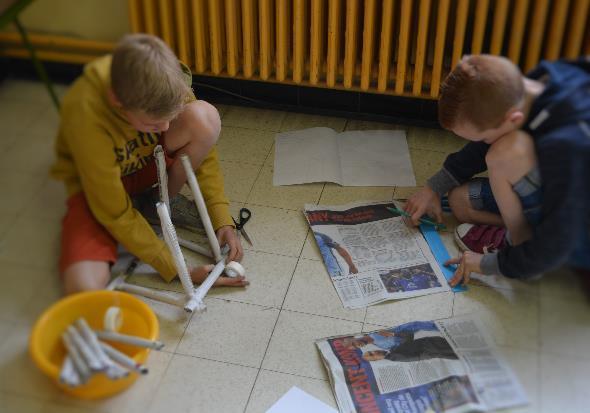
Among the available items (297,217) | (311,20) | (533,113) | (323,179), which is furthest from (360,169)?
(533,113)

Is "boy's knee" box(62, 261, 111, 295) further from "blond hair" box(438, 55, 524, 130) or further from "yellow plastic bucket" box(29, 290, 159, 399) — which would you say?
"blond hair" box(438, 55, 524, 130)

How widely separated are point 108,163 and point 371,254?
57 cm

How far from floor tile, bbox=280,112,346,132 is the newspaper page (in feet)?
0.97

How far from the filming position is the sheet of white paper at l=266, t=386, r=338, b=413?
996mm

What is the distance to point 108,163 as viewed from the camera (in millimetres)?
872

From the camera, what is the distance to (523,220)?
1.12m

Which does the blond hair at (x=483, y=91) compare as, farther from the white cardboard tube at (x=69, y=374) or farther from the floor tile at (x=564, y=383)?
the white cardboard tube at (x=69, y=374)

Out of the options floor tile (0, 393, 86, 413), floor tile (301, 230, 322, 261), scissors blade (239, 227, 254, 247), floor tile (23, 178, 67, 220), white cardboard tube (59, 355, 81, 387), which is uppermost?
floor tile (23, 178, 67, 220)

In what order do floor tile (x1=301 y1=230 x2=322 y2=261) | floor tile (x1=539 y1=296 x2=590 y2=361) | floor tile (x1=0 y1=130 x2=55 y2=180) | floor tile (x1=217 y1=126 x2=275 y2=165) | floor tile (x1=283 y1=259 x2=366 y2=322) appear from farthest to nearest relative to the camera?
1. floor tile (x1=217 y1=126 x2=275 y2=165)
2. floor tile (x1=301 y1=230 x2=322 y2=261)
3. floor tile (x1=283 y1=259 x2=366 y2=322)
4. floor tile (x1=539 y1=296 x2=590 y2=361)
5. floor tile (x1=0 y1=130 x2=55 y2=180)

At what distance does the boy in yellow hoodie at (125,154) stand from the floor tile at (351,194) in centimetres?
26

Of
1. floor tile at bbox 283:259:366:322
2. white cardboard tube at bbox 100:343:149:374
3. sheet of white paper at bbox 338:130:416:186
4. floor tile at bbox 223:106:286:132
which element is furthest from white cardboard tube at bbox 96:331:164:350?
floor tile at bbox 223:106:286:132

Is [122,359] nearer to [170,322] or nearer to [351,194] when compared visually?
[170,322]

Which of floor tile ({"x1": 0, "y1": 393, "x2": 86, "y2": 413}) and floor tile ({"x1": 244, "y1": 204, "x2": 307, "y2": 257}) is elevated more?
floor tile ({"x1": 0, "y1": 393, "x2": 86, "y2": 413})

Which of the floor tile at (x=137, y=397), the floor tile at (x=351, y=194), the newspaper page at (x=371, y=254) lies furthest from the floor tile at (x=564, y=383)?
the floor tile at (x=137, y=397)
